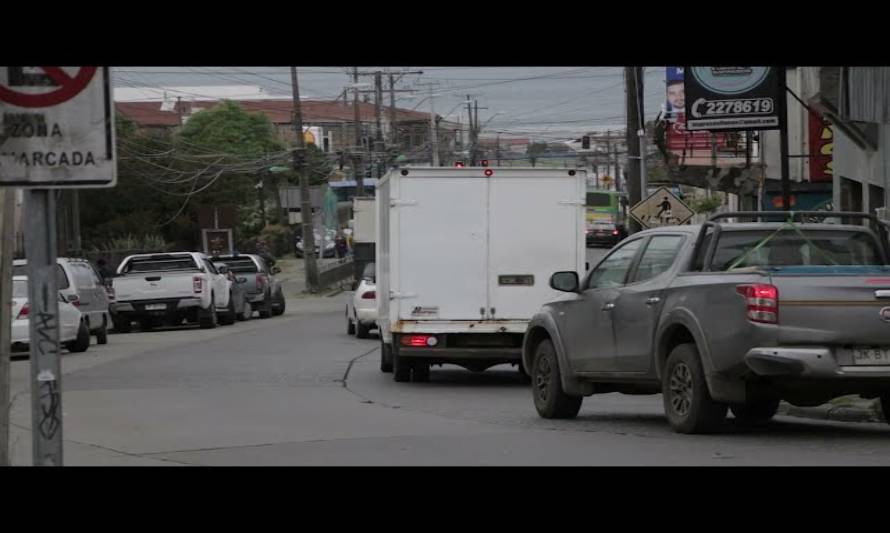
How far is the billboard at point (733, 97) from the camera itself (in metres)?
22.4

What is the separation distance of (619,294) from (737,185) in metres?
30.5

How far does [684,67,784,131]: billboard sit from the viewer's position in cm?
2236

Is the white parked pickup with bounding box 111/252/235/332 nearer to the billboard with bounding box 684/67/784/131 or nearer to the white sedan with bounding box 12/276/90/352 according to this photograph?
the white sedan with bounding box 12/276/90/352

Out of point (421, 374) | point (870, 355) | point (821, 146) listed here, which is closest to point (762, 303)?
point (870, 355)

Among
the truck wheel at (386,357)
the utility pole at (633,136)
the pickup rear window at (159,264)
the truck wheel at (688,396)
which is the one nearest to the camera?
the truck wheel at (688,396)

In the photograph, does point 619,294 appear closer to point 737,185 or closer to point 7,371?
point 7,371

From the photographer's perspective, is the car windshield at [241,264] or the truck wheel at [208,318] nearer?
the truck wheel at [208,318]

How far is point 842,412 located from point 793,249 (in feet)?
9.07

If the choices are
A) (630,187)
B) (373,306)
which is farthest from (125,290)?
(630,187)

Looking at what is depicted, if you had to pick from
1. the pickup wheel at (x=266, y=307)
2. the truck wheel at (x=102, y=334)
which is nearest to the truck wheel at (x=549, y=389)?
A: the truck wheel at (x=102, y=334)

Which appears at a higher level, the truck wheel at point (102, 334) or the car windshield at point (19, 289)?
the car windshield at point (19, 289)

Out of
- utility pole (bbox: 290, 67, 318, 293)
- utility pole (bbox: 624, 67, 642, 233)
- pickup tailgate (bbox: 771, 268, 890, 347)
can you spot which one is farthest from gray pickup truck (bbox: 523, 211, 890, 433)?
utility pole (bbox: 290, 67, 318, 293)

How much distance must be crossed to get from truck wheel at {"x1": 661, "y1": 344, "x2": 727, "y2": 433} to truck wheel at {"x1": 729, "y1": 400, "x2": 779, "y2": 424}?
4.39 feet

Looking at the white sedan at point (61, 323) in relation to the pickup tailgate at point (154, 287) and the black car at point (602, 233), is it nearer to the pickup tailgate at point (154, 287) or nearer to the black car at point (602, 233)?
the pickup tailgate at point (154, 287)
